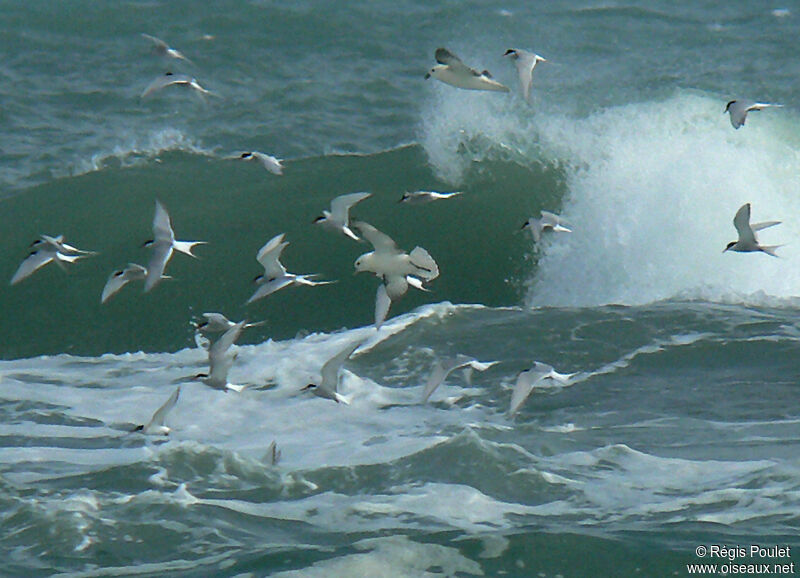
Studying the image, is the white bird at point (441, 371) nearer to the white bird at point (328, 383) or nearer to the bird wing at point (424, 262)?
the white bird at point (328, 383)

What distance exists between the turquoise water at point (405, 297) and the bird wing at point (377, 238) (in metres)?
1.46

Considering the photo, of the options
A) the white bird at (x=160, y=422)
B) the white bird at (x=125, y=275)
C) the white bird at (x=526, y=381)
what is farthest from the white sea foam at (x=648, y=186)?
the white bird at (x=160, y=422)

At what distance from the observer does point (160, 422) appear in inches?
384

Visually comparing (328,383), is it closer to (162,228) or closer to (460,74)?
(162,228)

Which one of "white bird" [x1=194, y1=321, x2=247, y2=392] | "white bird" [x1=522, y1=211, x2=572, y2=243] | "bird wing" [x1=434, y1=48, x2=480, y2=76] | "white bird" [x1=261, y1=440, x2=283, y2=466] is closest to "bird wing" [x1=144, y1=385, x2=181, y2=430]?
"white bird" [x1=194, y1=321, x2=247, y2=392]

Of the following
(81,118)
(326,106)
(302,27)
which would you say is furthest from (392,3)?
(81,118)

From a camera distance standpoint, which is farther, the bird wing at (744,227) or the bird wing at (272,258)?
the bird wing at (272,258)

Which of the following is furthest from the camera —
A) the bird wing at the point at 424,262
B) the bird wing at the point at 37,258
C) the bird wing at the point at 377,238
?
the bird wing at the point at 37,258

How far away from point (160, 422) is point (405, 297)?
16.5 ft

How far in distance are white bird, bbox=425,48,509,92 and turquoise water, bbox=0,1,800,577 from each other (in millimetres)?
2635

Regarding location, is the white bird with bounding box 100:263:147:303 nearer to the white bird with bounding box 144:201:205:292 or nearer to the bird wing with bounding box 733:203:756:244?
the white bird with bounding box 144:201:205:292

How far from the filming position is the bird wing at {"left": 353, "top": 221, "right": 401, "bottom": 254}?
883 centimetres

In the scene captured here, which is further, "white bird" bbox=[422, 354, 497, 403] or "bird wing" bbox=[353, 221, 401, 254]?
"white bird" bbox=[422, 354, 497, 403]

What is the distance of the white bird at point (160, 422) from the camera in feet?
30.9
